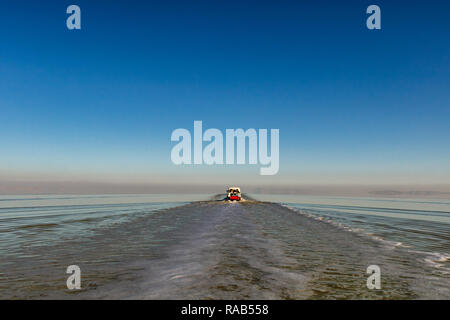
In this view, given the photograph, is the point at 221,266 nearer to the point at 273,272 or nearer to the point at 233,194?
the point at 273,272

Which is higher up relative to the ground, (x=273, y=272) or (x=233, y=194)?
(x=273, y=272)

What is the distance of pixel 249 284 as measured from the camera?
940 cm

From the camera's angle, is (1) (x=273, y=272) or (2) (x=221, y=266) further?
(2) (x=221, y=266)

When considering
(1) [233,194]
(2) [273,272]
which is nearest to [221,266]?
(2) [273,272]

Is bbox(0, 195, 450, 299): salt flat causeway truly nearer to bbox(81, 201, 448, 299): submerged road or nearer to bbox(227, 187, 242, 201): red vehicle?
bbox(81, 201, 448, 299): submerged road

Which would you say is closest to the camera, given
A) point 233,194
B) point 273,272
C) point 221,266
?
point 273,272

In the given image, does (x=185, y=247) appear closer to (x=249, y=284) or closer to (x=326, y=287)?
(x=249, y=284)

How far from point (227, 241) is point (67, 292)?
451 inches

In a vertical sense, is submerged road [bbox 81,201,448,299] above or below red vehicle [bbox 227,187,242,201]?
above

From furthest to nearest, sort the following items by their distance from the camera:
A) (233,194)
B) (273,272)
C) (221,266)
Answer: (233,194)
(221,266)
(273,272)

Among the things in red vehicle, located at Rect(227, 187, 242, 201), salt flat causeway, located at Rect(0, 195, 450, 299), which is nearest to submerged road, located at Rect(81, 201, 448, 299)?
salt flat causeway, located at Rect(0, 195, 450, 299)

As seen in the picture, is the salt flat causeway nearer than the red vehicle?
Yes

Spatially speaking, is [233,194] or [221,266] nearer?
[221,266]
